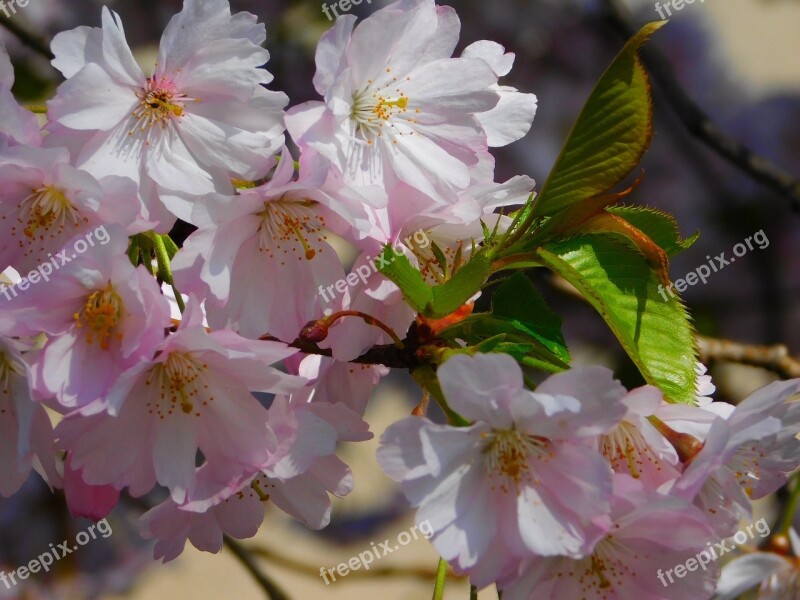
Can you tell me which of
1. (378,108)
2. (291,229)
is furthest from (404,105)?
(291,229)

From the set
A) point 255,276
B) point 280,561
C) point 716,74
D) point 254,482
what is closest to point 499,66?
point 255,276

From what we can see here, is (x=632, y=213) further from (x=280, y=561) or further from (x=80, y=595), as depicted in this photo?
(x=80, y=595)

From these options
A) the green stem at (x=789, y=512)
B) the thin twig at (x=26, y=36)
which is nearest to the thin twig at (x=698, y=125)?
the green stem at (x=789, y=512)

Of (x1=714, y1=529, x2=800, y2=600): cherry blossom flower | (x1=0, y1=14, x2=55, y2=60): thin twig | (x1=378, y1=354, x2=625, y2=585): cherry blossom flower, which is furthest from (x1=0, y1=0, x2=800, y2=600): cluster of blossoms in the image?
(x1=0, y1=14, x2=55, y2=60): thin twig

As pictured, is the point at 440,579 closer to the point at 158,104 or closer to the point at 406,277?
the point at 406,277

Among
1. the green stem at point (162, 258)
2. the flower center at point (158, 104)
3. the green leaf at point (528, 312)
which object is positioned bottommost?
the green stem at point (162, 258)

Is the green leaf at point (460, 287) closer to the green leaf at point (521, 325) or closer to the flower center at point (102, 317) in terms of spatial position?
the green leaf at point (521, 325)
